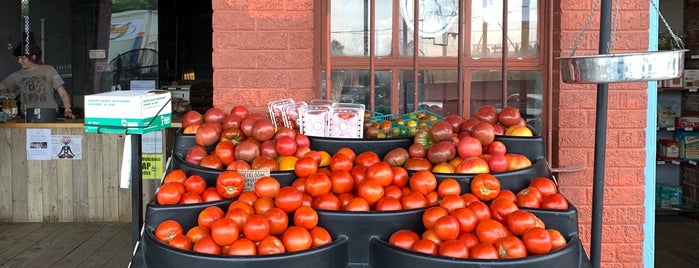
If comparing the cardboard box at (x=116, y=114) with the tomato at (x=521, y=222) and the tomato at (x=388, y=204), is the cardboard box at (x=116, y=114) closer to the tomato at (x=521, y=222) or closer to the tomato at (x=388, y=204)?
the tomato at (x=388, y=204)

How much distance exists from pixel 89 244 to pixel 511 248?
189 inches

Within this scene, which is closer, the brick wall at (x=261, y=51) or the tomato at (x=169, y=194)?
the tomato at (x=169, y=194)

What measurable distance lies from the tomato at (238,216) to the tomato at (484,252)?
30.7 inches

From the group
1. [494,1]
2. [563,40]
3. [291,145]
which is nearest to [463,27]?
[494,1]

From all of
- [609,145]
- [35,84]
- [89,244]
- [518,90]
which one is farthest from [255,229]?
[35,84]

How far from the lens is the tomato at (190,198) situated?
2.52 metres

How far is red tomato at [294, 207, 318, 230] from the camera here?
7.54ft

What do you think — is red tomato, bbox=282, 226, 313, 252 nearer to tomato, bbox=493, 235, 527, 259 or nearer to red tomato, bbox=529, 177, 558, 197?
tomato, bbox=493, 235, 527, 259

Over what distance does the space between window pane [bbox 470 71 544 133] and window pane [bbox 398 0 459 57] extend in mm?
227

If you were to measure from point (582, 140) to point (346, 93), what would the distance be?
1.31 metres

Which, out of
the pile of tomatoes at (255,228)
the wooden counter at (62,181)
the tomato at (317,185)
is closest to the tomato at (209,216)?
the pile of tomatoes at (255,228)

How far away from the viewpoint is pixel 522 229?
7.41 feet

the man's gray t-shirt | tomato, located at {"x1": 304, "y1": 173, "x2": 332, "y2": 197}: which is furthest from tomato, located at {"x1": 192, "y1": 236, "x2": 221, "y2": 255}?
the man's gray t-shirt

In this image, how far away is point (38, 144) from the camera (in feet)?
22.1
